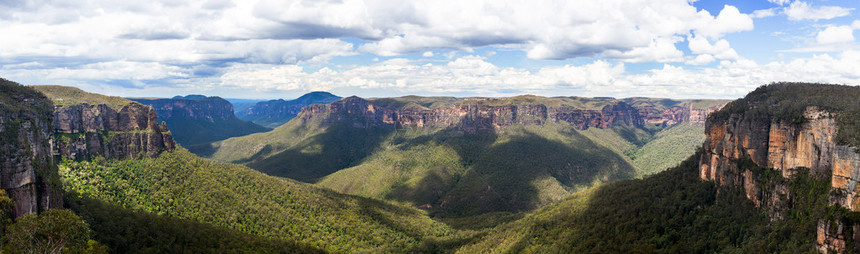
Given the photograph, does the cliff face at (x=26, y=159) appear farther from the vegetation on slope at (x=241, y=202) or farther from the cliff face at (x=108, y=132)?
the cliff face at (x=108, y=132)

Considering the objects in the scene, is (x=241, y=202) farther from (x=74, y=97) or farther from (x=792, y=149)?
(x=792, y=149)

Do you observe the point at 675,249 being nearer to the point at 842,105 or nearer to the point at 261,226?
the point at 842,105

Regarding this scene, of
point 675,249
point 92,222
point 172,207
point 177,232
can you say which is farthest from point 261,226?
point 675,249

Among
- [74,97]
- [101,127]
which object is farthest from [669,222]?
[74,97]

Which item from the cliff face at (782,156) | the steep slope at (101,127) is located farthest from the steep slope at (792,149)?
the steep slope at (101,127)

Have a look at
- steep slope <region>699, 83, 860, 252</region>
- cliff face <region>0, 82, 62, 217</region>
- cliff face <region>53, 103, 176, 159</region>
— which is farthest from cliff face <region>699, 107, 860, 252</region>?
cliff face <region>53, 103, 176, 159</region>

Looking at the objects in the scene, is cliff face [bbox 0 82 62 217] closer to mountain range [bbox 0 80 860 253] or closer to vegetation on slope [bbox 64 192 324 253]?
mountain range [bbox 0 80 860 253]
